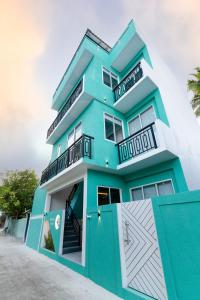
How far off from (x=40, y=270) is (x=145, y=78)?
32.2 ft

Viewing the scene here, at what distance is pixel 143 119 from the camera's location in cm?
805

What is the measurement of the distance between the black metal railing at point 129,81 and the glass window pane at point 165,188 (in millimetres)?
5748

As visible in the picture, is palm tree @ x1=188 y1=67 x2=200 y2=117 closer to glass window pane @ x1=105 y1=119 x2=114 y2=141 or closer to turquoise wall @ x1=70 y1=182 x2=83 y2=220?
glass window pane @ x1=105 y1=119 x2=114 y2=141

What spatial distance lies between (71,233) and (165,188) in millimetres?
6535

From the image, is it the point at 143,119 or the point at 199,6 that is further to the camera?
the point at 143,119

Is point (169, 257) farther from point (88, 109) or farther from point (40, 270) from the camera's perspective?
point (88, 109)

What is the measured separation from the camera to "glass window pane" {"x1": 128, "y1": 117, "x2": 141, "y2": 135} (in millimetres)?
8312

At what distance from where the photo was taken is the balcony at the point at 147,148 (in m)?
5.61

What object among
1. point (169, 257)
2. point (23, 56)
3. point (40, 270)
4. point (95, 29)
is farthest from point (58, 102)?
A: point (169, 257)

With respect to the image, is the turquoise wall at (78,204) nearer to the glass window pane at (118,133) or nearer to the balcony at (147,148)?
the balcony at (147,148)

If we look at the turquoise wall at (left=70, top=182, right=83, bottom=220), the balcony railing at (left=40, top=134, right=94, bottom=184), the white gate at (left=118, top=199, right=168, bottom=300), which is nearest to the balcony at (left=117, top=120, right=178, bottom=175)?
the balcony railing at (left=40, top=134, right=94, bottom=184)

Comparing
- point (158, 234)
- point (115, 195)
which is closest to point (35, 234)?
point (115, 195)

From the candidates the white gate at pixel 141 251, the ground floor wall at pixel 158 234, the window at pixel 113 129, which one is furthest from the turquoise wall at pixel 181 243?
the window at pixel 113 129

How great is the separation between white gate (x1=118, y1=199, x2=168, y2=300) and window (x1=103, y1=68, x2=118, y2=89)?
860 centimetres
